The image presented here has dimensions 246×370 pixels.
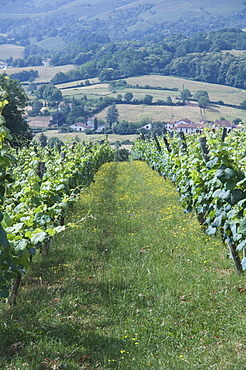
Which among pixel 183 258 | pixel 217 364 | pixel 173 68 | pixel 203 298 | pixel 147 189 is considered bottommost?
pixel 173 68

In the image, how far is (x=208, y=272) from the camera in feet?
22.3

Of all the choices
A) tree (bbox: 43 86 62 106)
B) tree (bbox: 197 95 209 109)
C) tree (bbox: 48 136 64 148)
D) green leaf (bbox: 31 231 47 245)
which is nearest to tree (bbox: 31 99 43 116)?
tree (bbox: 43 86 62 106)

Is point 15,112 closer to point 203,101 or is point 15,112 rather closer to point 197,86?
point 203,101

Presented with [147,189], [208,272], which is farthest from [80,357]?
[147,189]

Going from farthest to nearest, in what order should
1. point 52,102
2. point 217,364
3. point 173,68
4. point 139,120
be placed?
1. point 173,68
2. point 52,102
3. point 139,120
4. point 217,364

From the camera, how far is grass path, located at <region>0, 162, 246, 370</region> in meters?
4.59

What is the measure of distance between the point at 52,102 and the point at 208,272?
479ft

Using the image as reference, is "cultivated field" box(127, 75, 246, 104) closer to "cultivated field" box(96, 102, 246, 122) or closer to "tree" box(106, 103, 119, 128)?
"cultivated field" box(96, 102, 246, 122)

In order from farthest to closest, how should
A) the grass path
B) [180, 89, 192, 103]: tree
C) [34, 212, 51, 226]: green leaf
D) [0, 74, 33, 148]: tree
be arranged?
[180, 89, 192, 103]: tree
[0, 74, 33, 148]: tree
[34, 212, 51, 226]: green leaf
the grass path

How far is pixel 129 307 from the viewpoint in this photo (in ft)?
19.0

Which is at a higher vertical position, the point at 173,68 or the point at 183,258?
the point at 183,258

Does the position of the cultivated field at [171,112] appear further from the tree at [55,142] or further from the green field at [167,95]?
the tree at [55,142]

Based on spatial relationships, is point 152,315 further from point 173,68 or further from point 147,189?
point 173,68

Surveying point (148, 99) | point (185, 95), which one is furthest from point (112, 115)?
point (185, 95)
